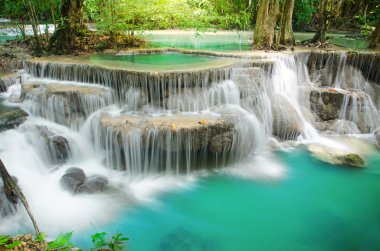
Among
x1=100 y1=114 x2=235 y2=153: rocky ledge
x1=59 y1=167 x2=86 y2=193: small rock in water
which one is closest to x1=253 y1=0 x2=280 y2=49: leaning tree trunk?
x1=100 y1=114 x2=235 y2=153: rocky ledge

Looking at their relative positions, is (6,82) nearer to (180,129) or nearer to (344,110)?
(180,129)

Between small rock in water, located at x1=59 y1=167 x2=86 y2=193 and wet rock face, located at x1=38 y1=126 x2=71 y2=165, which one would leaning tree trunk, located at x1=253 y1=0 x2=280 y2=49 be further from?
small rock in water, located at x1=59 y1=167 x2=86 y2=193

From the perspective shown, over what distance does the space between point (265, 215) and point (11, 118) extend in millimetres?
6152

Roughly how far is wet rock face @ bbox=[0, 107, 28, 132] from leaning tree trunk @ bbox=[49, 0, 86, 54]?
145 inches

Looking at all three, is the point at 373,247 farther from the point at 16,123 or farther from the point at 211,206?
the point at 16,123

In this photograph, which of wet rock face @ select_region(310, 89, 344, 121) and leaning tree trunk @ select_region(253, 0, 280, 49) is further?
leaning tree trunk @ select_region(253, 0, 280, 49)

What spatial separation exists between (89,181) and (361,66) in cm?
956

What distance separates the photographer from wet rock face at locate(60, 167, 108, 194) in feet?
20.4

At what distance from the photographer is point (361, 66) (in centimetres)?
1077

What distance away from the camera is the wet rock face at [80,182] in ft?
20.4

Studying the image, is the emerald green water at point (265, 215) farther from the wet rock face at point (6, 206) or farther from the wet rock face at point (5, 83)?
the wet rock face at point (5, 83)

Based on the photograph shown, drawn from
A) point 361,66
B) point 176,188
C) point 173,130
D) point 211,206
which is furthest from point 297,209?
point 361,66

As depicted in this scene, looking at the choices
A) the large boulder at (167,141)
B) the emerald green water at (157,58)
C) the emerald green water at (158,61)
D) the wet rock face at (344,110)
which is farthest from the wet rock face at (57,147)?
the wet rock face at (344,110)

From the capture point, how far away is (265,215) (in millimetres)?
5980
